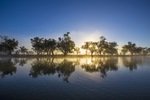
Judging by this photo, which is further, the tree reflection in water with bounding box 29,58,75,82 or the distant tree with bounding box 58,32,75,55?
the distant tree with bounding box 58,32,75,55

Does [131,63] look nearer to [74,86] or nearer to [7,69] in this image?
[7,69]

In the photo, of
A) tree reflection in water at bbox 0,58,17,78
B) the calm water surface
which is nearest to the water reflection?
tree reflection in water at bbox 0,58,17,78

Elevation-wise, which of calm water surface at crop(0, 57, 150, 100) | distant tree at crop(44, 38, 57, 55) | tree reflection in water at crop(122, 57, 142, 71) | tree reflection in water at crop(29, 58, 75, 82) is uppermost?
distant tree at crop(44, 38, 57, 55)

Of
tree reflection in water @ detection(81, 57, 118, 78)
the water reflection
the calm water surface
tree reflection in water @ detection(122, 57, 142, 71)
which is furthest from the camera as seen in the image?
tree reflection in water @ detection(122, 57, 142, 71)

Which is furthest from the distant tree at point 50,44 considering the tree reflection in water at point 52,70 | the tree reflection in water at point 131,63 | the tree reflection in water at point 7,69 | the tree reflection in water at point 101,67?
the tree reflection in water at point 52,70

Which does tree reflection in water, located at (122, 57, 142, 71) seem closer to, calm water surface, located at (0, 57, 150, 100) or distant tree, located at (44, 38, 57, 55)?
calm water surface, located at (0, 57, 150, 100)

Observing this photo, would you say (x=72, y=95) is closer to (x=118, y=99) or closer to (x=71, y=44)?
(x=118, y=99)

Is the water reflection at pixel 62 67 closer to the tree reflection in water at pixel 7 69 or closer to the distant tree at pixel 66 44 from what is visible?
the tree reflection in water at pixel 7 69

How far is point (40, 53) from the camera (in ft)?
510

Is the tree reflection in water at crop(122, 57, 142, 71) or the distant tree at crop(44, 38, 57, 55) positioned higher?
the distant tree at crop(44, 38, 57, 55)

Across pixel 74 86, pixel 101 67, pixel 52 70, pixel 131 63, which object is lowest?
pixel 74 86

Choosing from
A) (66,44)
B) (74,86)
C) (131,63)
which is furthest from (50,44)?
(74,86)

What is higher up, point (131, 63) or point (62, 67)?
point (131, 63)

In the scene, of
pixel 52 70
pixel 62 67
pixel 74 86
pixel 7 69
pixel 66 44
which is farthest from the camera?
pixel 66 44
